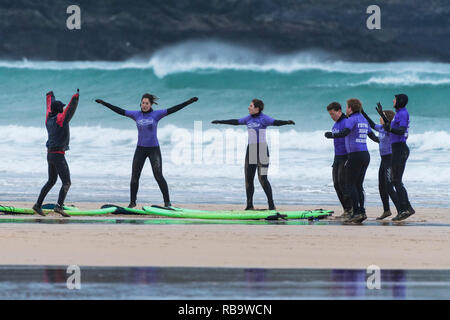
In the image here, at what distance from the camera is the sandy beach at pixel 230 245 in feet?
27.5

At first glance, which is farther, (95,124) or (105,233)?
(95,124)

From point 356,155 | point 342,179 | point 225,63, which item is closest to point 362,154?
point 356,155

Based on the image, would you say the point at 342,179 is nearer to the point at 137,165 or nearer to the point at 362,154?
the point at 362,154

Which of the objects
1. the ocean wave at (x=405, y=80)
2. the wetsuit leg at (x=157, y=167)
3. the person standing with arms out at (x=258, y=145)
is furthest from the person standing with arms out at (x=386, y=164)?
the ocean wave at (x=405, y=80)

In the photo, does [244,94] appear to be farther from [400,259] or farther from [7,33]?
[400,259]

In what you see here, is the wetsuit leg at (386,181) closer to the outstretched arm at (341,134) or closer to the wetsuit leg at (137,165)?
the outstretched arm at (341,134)

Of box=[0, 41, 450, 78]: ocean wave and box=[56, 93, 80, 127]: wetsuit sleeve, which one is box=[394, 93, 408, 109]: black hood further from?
box=[0, 41, 450, 78]: ocean wave

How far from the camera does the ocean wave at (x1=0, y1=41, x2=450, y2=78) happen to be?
1702 inches

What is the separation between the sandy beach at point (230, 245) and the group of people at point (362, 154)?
56 cm

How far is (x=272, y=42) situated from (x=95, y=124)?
14.4 m

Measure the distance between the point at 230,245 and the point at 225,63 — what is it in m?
34.6
